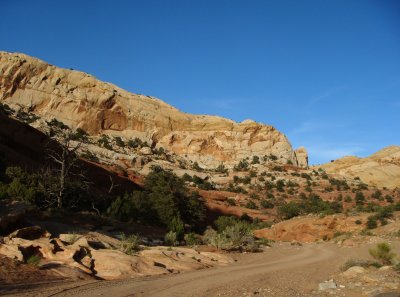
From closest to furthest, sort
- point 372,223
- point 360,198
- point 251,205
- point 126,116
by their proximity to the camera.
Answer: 1. point 372,223
2. point 360,198
3. point 251,205
4. point 126,116

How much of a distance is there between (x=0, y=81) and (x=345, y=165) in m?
83.4

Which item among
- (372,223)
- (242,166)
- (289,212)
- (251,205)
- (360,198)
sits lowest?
(372,223)

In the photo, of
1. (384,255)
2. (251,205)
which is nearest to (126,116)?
(251,205)

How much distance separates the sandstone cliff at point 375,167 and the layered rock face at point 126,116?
1209 cm

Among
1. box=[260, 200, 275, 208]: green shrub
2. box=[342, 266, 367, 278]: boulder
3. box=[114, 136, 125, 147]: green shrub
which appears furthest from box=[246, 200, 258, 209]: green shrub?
box=[342, 266, 367, 278]: boulder

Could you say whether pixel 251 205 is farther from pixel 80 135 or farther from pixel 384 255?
pixel 384 255

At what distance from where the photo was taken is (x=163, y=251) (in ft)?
43.3

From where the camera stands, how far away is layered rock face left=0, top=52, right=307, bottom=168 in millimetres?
72062

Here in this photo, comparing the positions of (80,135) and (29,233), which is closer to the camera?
(29,233)

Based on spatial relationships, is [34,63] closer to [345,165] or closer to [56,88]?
[56,88]

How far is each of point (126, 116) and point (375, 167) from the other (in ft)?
184

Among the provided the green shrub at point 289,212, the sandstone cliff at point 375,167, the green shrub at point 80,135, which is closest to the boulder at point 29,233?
the green shrub at point 289,212

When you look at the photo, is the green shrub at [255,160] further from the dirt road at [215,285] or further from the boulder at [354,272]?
the boulder at [354,272]

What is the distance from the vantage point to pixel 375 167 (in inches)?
3329
